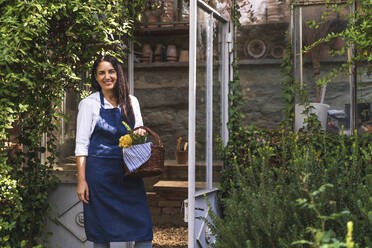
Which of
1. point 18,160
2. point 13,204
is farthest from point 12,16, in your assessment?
point 13,204

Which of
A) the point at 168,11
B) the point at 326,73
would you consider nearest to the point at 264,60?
the point at 326,73

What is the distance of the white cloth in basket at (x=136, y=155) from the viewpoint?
9.49 ft

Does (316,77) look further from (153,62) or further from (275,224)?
(275,224)

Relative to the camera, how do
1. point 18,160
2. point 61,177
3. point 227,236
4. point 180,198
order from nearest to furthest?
point 227,236 < point 18,160 < point 61,177 < point 180,198

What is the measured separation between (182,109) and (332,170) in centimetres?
423

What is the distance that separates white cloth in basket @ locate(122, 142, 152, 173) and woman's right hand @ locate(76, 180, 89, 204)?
1.20ft

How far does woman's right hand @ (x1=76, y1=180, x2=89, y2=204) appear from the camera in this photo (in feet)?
9.94

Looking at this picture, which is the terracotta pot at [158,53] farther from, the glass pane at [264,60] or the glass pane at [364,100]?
the glass pane at [364,100]

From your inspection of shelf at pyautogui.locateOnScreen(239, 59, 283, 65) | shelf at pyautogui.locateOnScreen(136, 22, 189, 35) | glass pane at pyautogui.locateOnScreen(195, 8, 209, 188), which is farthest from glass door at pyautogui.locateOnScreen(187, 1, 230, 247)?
shelf at pyautogui.locateOnScreen(136, 22, 189, 35)

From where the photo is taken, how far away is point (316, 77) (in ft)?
14.0

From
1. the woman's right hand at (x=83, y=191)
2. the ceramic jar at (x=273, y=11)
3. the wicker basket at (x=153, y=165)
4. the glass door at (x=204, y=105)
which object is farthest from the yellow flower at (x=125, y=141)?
the ceramic jar at (x=273, y=11)

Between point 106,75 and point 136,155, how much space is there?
626mm

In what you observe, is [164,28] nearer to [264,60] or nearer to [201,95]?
[264,60]

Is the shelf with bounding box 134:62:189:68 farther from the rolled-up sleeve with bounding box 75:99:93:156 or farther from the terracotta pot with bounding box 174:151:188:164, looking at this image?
the rolled-up sleeve with bounding box 75:99:93:156
